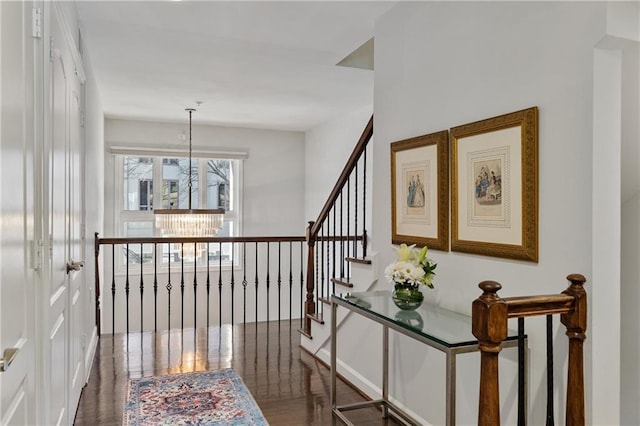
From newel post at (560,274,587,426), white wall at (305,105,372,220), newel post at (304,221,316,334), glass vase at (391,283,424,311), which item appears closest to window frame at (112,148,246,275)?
white wall at (305,105,372,220)

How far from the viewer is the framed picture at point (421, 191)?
2502 millimetres

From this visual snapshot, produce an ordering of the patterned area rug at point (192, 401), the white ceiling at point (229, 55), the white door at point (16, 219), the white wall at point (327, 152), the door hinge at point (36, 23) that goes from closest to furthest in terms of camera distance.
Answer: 1. the white door at point (16, 219)
2. the door hinge at point (36, 23)
3. the patterned area rug at point (192, 401)
4. the white ceiling at point (229, 55)
5. the white wall at point (327, 152)

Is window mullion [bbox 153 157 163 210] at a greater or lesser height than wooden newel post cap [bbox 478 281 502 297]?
greater

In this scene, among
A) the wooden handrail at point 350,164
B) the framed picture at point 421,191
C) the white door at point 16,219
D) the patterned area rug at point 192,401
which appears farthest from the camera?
the wooden handrail at point 350,164

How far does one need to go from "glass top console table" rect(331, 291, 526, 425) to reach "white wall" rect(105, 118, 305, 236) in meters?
4.46

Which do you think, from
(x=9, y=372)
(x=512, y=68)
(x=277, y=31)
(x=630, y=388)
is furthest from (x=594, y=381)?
(x=277, y=31)

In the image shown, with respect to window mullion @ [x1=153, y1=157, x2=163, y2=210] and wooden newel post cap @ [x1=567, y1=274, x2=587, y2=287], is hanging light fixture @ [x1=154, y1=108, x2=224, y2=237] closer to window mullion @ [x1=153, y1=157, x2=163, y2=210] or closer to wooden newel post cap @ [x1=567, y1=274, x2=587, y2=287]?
window mullion @ [x1=153, y1=157, x2=163, y2=210]

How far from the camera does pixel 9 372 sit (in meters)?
1.30

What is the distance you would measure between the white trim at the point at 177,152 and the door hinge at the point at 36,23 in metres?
5.01

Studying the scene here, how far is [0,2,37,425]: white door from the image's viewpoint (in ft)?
4.14

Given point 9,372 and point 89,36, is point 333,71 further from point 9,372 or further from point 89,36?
point 9,372

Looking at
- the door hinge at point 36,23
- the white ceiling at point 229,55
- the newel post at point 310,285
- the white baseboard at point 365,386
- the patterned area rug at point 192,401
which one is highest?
the white ceiling at point 229,55

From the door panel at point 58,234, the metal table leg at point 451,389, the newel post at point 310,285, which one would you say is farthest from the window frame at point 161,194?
the metal table leg at point 451,389

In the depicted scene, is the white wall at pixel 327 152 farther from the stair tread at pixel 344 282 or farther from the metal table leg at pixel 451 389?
the metal table leg at pixel 451 389
